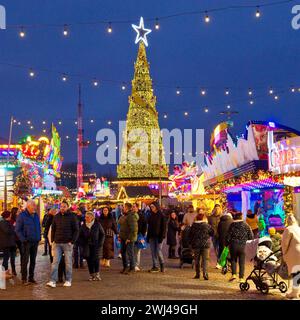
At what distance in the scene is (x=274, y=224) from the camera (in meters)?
24.5

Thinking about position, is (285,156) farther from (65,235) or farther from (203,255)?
(65,235)

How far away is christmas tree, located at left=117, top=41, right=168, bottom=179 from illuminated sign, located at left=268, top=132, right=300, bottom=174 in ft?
111

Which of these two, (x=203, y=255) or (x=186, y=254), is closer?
(x=203, y=255)

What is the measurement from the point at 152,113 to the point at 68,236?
4658cm

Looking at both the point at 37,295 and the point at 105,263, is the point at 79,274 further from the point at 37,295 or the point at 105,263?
the point at 37,295

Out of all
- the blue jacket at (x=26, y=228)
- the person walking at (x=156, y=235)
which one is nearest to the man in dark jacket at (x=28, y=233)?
the blue jacket at (x=26, y=228)

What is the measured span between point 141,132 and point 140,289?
46235 millimetres

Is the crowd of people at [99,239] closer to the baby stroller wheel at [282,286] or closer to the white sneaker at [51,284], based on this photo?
the white sneaker at [51,284]

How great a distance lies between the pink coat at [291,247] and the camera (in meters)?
10.7

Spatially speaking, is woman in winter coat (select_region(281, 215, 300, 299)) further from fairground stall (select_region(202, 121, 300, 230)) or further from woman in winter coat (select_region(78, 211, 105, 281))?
fairground stall (select_region(202, 121, 300, 230))

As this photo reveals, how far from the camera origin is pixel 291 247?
35.2 ft

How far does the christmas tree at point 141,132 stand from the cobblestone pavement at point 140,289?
141 feet

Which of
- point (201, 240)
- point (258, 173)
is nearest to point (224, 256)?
point (201, 240)
